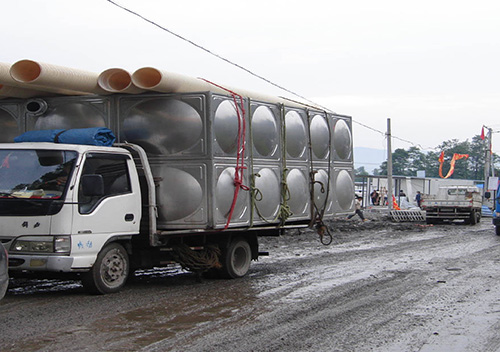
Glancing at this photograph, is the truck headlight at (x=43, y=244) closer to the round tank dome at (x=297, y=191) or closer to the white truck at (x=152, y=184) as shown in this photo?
the white truck at (x=152, y=184)

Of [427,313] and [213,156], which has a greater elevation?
[213,156]

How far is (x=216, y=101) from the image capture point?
1042 centimetres

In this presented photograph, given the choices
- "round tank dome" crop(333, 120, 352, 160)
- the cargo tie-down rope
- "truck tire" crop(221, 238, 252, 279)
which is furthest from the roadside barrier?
the cargo tie-down rope

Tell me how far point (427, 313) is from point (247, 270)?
13.9ft

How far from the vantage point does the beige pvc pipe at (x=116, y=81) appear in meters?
10.2

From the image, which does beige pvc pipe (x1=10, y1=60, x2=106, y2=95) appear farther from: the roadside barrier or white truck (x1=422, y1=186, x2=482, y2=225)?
the roadside barrier

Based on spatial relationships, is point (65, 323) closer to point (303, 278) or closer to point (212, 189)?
point (212, 189)

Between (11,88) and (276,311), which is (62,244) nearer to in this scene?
(276,311)

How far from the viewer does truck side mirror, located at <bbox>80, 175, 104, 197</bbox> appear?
9102mm

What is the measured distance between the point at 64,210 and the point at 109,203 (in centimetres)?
78

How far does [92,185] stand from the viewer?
911cm

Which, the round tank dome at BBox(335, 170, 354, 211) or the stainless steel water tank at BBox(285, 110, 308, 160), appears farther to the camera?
the round tank dome at BBox(335, 170, 354, 211)

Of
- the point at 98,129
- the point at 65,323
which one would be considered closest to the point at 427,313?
the point at 65,323

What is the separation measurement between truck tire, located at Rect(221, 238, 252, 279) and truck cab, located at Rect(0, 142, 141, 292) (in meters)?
2.26
